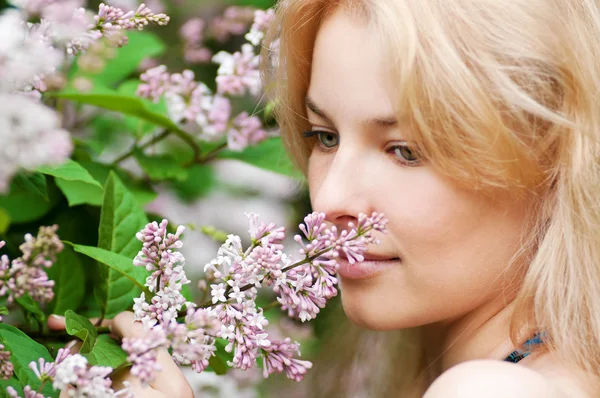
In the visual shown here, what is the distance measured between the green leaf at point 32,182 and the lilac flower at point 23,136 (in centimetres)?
39

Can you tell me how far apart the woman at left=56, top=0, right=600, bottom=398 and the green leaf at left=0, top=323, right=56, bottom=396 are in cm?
14

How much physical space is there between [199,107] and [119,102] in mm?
218

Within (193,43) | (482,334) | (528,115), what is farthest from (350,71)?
(193,43)

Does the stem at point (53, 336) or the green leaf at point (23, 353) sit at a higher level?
the green leaf at point (23, 353)

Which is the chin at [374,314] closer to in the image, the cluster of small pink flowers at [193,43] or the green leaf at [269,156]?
the green leaf at [269,156]

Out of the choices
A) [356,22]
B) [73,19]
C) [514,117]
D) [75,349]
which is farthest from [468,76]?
[75,349]

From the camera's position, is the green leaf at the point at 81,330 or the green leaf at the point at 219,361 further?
the green leaf at the point at 219,361

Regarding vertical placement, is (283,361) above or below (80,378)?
below

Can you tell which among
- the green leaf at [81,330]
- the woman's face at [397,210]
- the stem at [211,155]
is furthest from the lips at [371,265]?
the stem at [211,155]

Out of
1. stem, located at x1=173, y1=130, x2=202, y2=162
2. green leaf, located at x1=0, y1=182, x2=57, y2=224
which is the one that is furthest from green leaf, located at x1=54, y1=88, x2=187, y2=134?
green leaf, located at x1=0, y1=182, x2=57, y2=224

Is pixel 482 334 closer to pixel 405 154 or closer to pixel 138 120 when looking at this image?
pixel 405 154

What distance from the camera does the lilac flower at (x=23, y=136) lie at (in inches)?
24.2

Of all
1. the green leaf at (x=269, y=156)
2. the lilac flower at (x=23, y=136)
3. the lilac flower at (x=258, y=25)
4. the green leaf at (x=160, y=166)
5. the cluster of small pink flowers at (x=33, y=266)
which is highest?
the lilac flower at (x=23, y=136)

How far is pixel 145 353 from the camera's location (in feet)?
2.48
